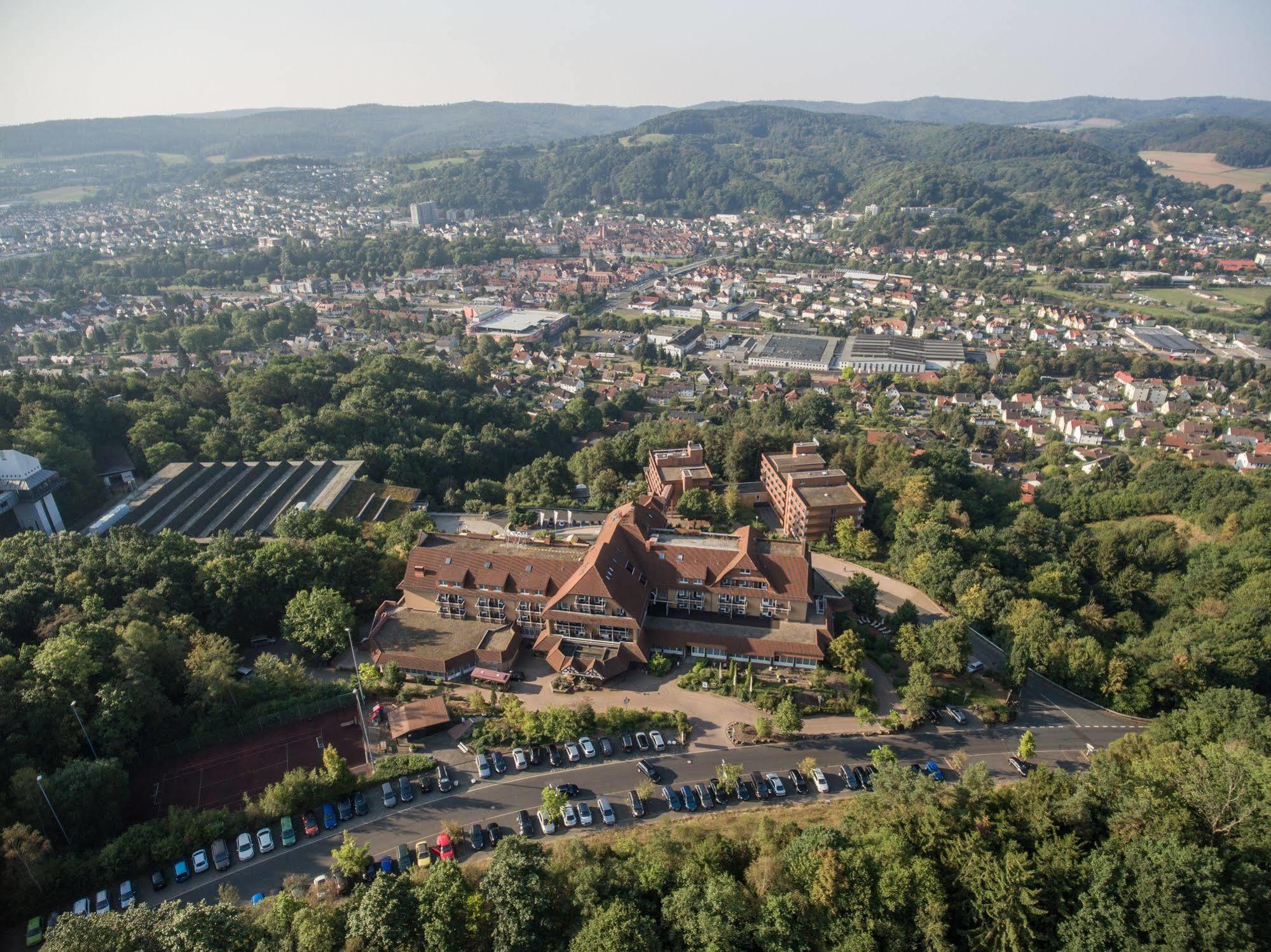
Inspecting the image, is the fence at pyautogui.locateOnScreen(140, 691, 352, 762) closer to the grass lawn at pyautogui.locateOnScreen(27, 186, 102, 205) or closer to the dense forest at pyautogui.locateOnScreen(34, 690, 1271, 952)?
the dense forest at pyautogui.locateOnScreen(34, 690, 1271, 952)

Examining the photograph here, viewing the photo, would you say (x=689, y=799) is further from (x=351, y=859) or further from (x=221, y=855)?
(x=221, y=855)

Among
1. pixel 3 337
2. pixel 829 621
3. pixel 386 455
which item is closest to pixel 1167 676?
pixel 829 621

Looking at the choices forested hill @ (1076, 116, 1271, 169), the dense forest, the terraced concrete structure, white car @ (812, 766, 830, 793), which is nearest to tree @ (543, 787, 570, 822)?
the dense forest

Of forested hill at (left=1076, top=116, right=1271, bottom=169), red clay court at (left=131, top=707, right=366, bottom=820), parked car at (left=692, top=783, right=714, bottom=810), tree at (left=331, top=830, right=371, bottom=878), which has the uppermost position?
forested hill at (left=1076, top=116, right=1271, bottom=169)

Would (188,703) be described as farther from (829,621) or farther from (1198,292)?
(1198,292)

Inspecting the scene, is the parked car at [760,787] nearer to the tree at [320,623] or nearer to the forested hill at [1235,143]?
the tree at [320,623]

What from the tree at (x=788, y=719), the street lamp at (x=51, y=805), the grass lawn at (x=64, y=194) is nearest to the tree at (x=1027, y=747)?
the tree at (x=788, y=719)

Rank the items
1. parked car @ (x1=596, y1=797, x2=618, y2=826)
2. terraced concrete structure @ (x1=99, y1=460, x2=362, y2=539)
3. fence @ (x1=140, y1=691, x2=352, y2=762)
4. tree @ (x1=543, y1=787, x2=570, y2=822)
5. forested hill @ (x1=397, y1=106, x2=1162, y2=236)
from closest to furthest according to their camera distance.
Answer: tree @ (x1=543, y1=787, x2=570, y2=822), parked car @ (x1=596, y1=797, x2=618, y2=826), fence @ (x1=140, y1=691, x2=352, y2=762), terraced concrete structure @ (x1=99, y1=460, x2=362, y2=539), forested hill @ (x1=397, y1=106, x2=1162, y2=236)
